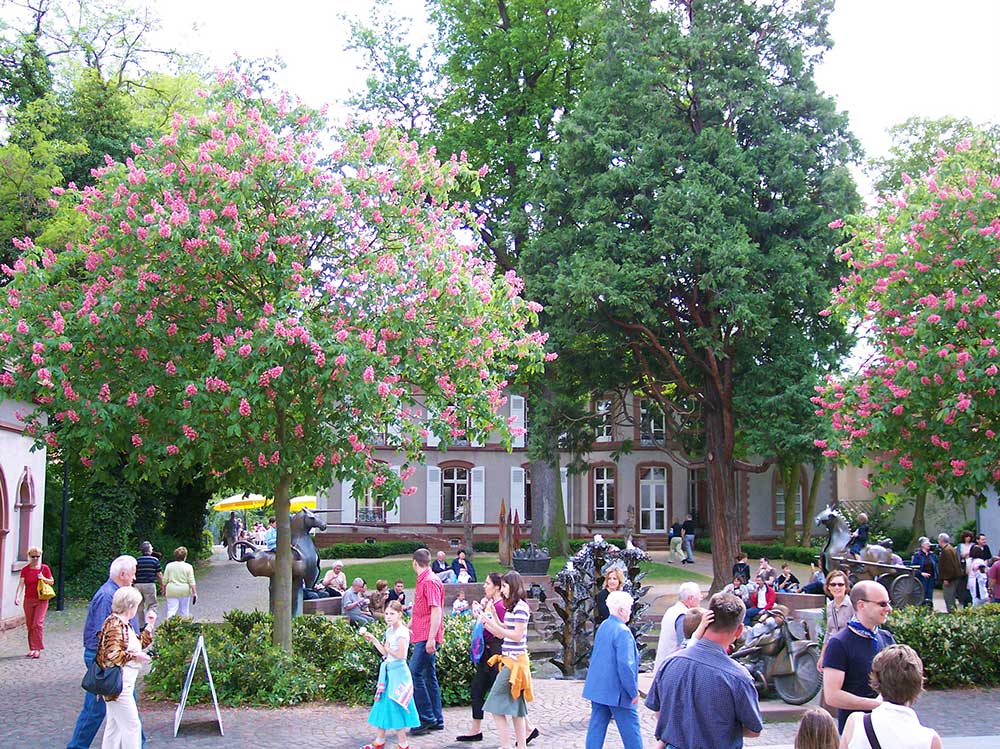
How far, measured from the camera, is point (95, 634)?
9266 mm

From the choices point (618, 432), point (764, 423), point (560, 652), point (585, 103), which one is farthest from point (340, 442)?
point (618, 432)

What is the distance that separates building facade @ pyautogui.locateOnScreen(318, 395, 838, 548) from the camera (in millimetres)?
47688

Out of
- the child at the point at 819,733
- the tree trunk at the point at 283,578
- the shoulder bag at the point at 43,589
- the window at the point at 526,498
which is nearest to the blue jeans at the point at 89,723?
the tree trunk at the point at 283,578

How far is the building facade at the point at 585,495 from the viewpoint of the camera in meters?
47.7

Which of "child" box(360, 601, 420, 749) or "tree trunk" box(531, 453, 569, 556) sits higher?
"tree trunk" box(531, 453, 569, 556)

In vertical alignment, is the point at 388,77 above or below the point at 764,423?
above

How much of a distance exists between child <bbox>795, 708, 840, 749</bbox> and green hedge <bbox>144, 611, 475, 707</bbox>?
7872 mm

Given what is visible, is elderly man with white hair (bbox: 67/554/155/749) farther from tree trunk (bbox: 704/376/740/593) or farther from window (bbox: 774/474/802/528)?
window (bbox: 774/474/802/528)

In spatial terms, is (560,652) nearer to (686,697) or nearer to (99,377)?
(99,377)

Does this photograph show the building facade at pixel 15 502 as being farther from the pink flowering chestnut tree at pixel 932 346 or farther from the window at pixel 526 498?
the window at pixel 526 498

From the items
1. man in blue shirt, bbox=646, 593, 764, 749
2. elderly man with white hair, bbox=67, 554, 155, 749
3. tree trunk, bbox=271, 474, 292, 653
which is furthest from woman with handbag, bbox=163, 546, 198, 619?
man in blue shirt, bbox=646, 593, 764, 749

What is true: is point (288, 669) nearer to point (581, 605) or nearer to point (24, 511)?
point (581, 605)

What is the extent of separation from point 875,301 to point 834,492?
33097mm

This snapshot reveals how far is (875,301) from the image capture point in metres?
17.0
